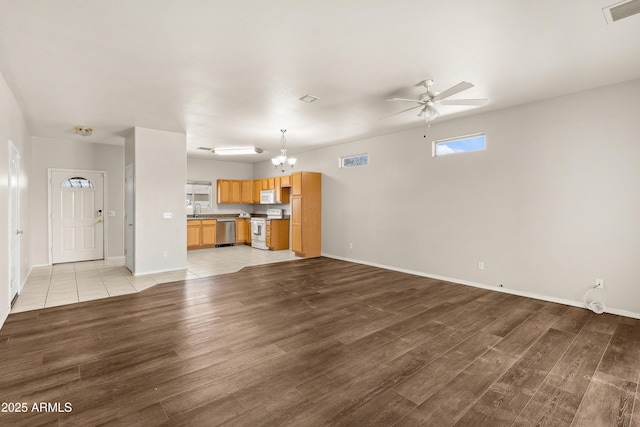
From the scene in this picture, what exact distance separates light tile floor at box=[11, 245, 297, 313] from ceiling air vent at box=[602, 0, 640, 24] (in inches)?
244

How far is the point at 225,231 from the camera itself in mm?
9773

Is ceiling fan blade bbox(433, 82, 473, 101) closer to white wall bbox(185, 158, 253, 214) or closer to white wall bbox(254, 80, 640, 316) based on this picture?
white wall bbox(254, 80, 640, 316)

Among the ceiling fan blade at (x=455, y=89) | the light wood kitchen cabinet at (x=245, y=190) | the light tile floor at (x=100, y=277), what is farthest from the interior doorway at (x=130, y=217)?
the ceiling fan blade at (x=455, y=89)

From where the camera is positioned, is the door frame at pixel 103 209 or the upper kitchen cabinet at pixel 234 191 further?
the upper kitchen cabinet at pixel 234 191

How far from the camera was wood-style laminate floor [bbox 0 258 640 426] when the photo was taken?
1981mm

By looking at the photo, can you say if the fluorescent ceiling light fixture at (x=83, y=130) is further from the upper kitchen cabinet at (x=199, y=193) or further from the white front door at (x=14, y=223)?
the upper kitchen cabinet at (x=199, y=193)

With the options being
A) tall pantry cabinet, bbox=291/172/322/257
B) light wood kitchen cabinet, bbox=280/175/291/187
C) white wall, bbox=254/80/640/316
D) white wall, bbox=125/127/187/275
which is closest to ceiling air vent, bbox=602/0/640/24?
white wall, bbox=254/80/640/316

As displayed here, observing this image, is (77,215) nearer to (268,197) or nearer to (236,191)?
(236,191)

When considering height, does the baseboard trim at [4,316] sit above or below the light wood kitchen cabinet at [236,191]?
below

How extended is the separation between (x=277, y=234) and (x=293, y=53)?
6.55 m

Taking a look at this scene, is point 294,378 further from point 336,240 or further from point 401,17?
point 336,240

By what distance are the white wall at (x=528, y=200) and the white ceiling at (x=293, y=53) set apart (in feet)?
1.52

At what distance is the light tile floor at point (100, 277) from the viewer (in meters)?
4.43

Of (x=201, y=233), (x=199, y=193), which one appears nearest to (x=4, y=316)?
(x=201, y=233)
